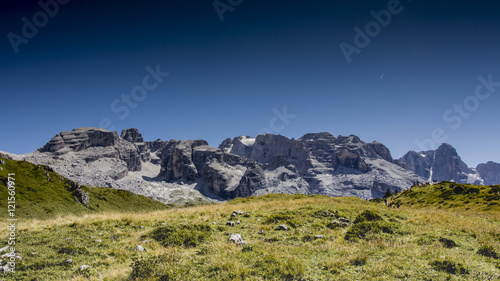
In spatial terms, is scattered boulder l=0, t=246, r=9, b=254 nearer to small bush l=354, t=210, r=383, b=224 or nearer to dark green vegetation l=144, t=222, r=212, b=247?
dark green vegetation l=144, t=222, r=212, b=247

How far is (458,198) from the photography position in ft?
138

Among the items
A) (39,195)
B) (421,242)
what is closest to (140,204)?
(39,195)

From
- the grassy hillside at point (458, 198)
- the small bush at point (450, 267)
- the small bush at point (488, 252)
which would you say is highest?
the small bush at point (450, 267)

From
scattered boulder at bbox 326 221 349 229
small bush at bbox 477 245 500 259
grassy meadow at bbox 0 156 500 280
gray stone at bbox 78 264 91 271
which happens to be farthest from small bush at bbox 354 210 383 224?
gray stone at bbox 78 264 91 271

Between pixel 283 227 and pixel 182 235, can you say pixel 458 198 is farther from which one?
pixel 182 235

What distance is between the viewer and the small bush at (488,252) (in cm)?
1169

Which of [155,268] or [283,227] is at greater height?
[155,268]

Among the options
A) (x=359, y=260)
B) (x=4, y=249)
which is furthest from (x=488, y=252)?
(x=4, y=249)

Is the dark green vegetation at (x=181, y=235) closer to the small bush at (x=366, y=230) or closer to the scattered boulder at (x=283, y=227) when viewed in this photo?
the scattered boulder at (x=283, y=227)

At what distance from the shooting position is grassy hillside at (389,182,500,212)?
1438 inches

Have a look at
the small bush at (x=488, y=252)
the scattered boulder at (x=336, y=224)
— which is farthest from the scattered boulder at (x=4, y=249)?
the small bush at (x=488, y=252)

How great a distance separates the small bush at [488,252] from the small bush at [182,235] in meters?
14.9

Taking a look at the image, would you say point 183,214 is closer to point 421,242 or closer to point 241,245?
point 241,245

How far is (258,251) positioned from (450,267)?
8.25 m
